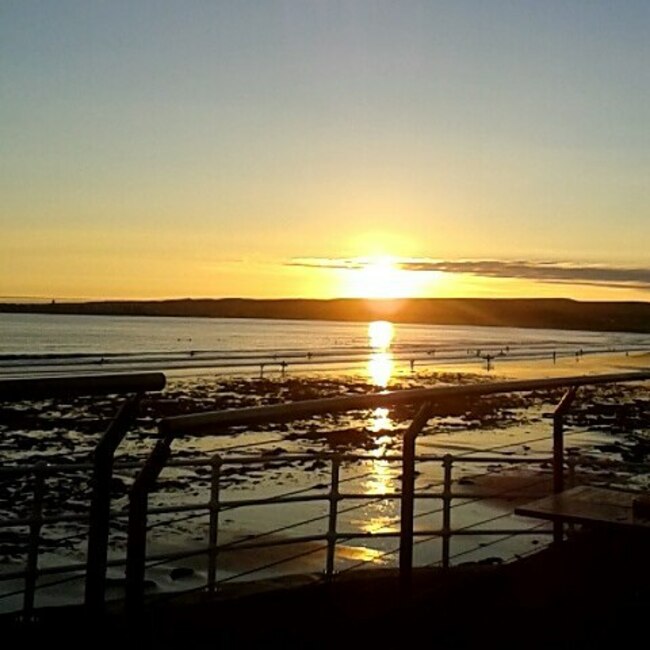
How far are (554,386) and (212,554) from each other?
2400 mm

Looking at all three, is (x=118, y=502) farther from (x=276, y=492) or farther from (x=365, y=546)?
(x=365, y=546)

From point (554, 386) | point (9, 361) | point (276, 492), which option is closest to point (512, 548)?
point (276, 492)

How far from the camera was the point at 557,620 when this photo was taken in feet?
11.7

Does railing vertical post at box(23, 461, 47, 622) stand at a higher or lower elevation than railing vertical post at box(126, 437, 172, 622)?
lower

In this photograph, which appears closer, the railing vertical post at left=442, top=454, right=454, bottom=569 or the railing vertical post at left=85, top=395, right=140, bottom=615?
the railing vertical post at left=85, top=395, right=140, bottom=615

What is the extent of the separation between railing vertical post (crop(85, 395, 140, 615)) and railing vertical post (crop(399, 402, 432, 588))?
1347 mm

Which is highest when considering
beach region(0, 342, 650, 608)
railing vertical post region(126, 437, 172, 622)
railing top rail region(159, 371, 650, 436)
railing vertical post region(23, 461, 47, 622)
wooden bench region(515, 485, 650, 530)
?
railing top rail region(159, 371, 650, 436)

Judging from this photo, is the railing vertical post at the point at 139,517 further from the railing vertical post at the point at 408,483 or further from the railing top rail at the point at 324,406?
the railing vertical post at the point at 408,483

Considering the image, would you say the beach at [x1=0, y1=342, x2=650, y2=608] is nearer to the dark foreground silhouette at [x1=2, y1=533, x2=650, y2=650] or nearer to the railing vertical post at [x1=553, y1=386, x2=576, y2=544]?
the railing vertical post at [x1=553, y1=386, x2=576, y2=544]

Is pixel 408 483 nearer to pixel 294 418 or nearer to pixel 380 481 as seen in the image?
pixel 294 418

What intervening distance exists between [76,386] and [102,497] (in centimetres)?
45

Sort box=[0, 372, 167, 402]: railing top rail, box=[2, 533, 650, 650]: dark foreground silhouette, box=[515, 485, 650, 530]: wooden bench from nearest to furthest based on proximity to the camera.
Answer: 1. box=[0, 372, 167, 402]: railing top rail
2. box=[2, 533, 650, 650]: dark foreground silhouette
3. box=[515, 485, 650, 530]: wooden bench

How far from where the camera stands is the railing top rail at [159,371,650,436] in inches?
107

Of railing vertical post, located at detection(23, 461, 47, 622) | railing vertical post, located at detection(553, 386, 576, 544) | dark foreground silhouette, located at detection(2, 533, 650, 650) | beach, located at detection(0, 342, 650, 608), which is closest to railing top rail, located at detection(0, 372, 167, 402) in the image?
beach, located at detection(0, 342, 650, 608)
